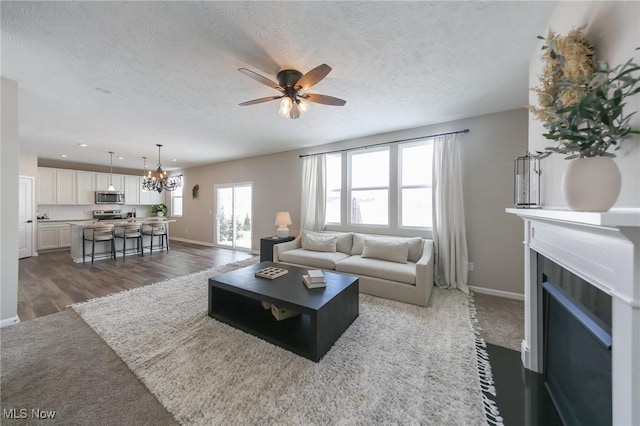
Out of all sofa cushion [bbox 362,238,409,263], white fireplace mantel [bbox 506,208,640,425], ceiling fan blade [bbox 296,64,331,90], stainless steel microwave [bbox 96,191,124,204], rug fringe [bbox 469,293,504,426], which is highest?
ceiling fan blade [bbox 296,64,331,90]

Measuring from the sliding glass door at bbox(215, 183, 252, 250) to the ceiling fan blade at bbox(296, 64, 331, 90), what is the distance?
15.4ft

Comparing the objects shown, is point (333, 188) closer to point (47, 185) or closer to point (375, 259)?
point (375, 259)

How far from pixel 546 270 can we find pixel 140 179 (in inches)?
407

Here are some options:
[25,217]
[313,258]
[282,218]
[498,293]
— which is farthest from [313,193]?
[25,217]

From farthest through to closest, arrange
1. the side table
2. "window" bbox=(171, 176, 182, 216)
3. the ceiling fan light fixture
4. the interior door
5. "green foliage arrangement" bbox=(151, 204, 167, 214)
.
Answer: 1. "green foliage arrangement" bbox=(151, 204, 167, 214)
2. "window" bbox=(171, 176, 182, 216)
3. the interior door
4. the side table
5. the ceiling fan light fixture

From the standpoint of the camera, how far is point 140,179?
321 inches

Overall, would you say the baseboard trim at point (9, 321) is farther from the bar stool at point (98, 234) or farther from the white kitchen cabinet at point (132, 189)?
the white kitchen cabinet at point (132, 189)

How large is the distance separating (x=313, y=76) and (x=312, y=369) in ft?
7.62

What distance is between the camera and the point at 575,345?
1.29m

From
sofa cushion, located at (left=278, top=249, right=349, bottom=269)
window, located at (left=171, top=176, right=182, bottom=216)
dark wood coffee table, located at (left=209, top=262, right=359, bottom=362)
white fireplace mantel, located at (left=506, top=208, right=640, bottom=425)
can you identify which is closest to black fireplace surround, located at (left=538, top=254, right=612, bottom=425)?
white fireplace mantel, located at (left=506, top=208, right=640, bottom=425)

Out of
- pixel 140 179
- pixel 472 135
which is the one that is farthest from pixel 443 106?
pixel 140 179

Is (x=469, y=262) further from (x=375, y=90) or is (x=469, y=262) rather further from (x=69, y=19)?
(x=69, y=19)

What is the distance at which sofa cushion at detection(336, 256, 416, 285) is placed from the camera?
3.00 meters

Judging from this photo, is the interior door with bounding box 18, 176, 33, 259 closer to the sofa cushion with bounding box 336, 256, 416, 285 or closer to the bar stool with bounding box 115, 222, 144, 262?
the bar stool with bounding box 115, 222, 144, 262
